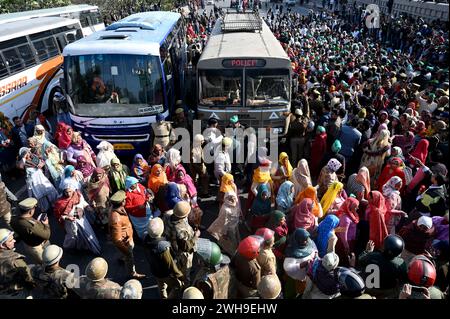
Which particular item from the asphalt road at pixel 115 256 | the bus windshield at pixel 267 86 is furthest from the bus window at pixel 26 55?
the bus windshield at pixel 267 86

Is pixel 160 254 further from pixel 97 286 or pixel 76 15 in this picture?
pixel 76 15

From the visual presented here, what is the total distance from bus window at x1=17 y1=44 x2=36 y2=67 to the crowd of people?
9.25 feet

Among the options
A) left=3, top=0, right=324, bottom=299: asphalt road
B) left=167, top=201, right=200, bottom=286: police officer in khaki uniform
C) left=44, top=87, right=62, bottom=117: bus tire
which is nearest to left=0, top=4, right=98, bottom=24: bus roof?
left=44, top=87, right=62, bottom=117: bus tire

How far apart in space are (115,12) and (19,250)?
3159cm

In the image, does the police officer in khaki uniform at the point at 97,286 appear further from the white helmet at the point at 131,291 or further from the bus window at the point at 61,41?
the bus window at the point at 61,41

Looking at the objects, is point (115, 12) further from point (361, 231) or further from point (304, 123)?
point (361, 231)

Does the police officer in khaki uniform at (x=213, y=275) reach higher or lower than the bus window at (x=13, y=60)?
lower

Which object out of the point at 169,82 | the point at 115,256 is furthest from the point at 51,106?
the point at 115,256

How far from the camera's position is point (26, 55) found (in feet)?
34.2

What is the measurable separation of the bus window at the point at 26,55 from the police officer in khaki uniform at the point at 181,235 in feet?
28.3

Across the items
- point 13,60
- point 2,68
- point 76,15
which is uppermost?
point 76,15

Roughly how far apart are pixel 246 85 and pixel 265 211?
3573mm

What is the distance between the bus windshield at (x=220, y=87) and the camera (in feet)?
25.8

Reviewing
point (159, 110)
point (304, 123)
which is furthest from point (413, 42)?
point (159, 110)
